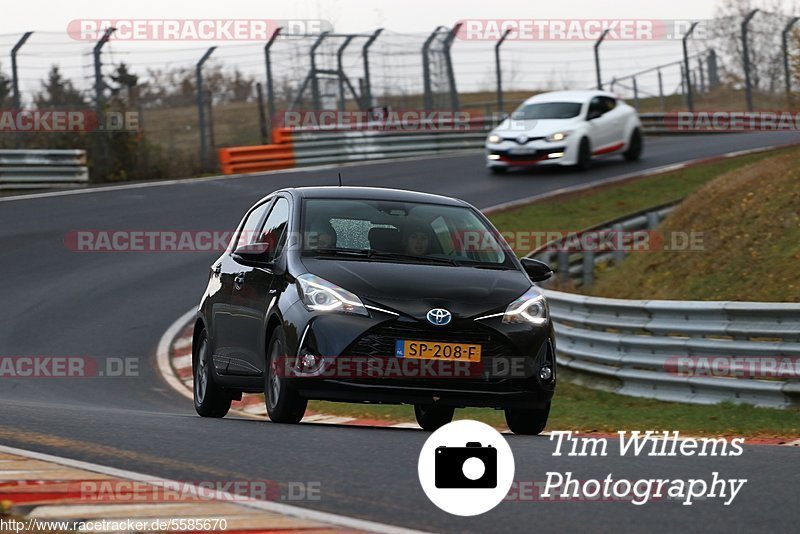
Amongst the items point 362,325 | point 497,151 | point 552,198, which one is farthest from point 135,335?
point 497,151

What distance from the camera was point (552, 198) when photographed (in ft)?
86.9

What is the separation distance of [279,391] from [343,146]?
80.4 ft

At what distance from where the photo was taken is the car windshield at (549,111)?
30000 mm

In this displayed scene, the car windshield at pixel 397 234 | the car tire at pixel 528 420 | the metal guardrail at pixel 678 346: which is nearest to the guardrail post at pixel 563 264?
the metal guardrail at pixel 678 346

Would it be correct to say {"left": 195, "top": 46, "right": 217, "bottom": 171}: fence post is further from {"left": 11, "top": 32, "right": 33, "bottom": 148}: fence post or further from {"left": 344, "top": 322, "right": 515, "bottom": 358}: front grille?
{"left": 344, "top": 322, "right": 515, "bottom": 358}: front grille

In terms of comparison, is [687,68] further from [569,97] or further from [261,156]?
[261,156]

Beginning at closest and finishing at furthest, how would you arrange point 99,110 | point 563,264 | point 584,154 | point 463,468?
point 463,468, point 563,264, point 99,110, point 584,154

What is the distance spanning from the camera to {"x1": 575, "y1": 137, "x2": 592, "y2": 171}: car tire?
29.9 meters

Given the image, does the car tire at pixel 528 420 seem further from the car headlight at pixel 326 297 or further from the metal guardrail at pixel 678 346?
the metal guardrail at pixel 678 346

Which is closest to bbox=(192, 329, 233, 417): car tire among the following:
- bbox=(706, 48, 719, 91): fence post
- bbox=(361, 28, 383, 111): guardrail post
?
bbox=(361, 28, 383, 111): guardrail post

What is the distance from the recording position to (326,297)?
28.0ft

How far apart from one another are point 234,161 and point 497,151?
5.75 metres

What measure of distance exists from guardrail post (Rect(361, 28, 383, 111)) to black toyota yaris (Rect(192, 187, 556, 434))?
2441 centimetres
